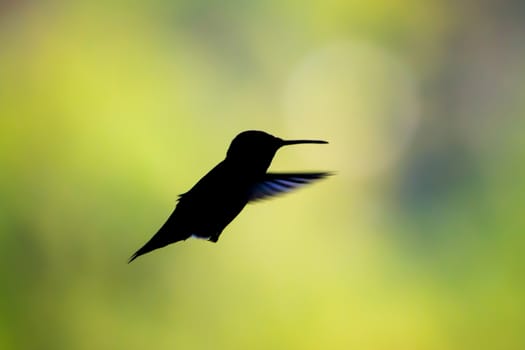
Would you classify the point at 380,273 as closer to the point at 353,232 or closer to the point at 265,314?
the point at 353,232

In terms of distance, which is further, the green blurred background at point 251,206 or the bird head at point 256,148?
the green blurred background at point 251,206

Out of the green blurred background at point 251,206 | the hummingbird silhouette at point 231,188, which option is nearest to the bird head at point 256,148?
the hummingbird silhouette at point 231,188

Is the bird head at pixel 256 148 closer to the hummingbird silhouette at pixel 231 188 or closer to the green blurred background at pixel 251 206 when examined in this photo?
the hummingbird silhouette at pixel 231 188

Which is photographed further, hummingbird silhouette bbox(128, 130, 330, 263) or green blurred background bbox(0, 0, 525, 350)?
green blurred background bbox(0, 0, 525, 350)

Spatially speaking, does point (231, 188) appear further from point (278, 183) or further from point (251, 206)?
point (251, 206)

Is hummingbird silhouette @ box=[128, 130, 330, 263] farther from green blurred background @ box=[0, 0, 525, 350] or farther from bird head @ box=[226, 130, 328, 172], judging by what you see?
green blurred background @ box=[0, 0, 525, 350]

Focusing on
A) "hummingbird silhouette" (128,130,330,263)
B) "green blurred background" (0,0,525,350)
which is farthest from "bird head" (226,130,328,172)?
"green blurred background" (0,0,525,350)

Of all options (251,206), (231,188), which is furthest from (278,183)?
(251,206)
